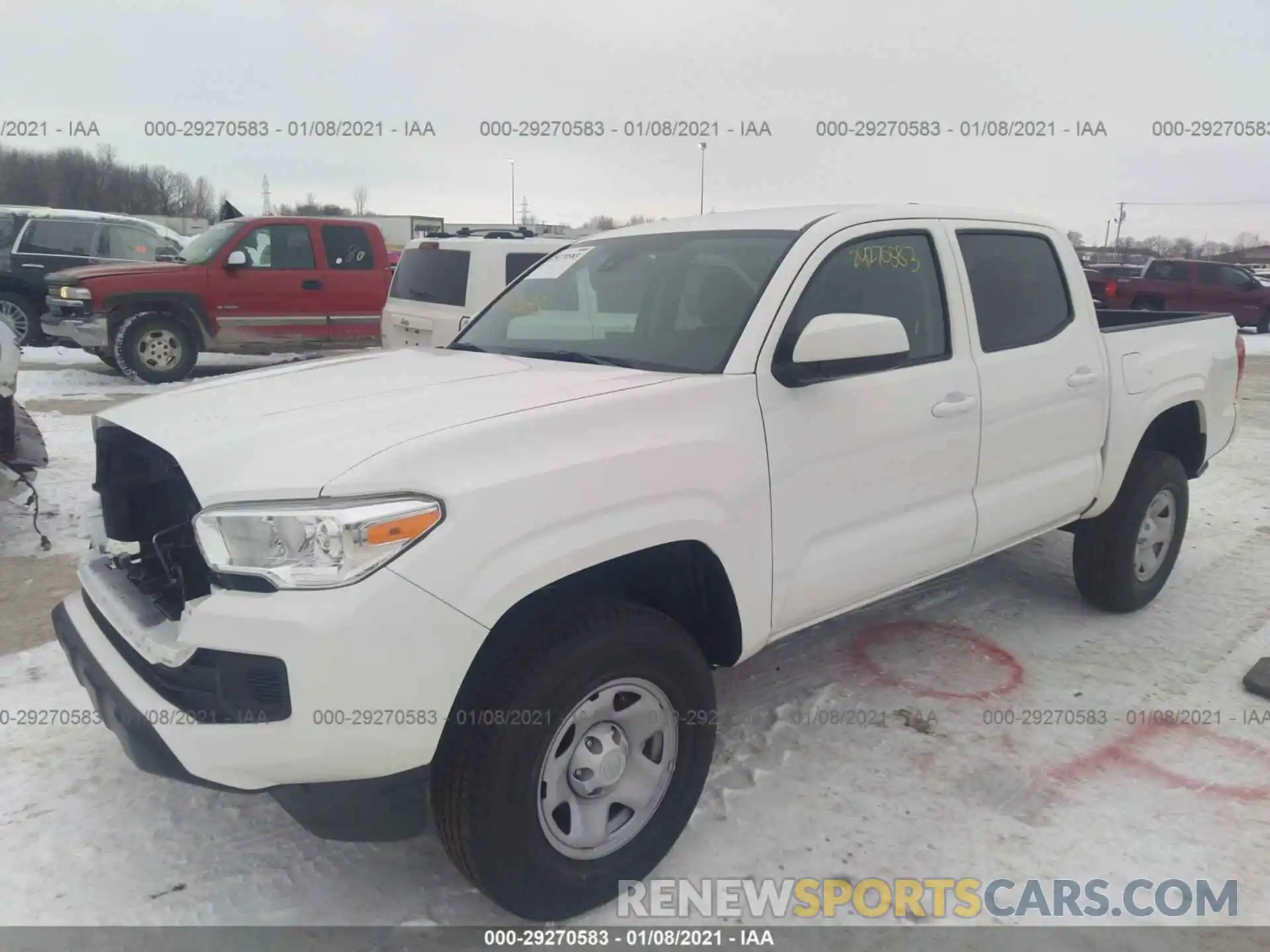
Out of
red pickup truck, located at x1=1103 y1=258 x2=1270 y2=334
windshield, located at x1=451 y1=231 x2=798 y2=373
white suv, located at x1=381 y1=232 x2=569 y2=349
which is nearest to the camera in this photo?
windshield, located at x1=451 y1=231 x2=798 y2=373

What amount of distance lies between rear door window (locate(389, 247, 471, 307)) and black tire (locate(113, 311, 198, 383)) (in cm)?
351

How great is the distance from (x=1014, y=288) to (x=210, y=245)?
10199 millimetres

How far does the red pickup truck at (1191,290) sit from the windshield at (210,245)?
60.4 feet

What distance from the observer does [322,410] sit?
2578mm

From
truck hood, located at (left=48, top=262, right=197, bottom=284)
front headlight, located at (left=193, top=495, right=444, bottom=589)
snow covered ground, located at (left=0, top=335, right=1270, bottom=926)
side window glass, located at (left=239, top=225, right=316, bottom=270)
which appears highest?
side window glass, located at (left=239, top=225, right=316, bottom=270)

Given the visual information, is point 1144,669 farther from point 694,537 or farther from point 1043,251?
point 694,537

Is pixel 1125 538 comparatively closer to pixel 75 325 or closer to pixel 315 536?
pixel 315 536

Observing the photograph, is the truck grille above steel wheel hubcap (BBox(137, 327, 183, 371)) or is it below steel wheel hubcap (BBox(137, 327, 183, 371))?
below

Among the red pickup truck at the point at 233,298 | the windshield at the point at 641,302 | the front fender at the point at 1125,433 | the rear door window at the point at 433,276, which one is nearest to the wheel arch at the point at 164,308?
the red pickup truck at the point at 233,298

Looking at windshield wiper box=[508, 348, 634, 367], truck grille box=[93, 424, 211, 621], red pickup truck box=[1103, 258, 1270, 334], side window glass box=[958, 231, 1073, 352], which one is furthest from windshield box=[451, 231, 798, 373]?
red pickup truck box=[1103, 258, 1270, 334]

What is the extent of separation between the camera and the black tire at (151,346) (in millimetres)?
10641

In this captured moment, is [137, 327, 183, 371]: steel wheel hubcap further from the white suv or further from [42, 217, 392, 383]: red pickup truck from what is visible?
the white suv

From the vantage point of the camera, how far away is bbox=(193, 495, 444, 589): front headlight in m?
2.05

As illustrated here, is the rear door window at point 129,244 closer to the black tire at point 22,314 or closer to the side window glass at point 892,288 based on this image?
the black tire at point 22,314
